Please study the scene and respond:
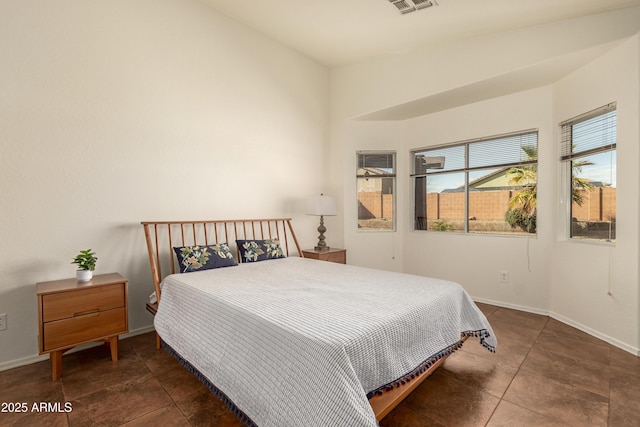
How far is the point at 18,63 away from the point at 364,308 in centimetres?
292

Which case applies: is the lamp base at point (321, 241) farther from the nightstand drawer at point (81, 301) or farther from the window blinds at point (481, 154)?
the nightstand drawer at point (81, 301)

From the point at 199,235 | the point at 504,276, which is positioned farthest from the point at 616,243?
the point at 199,235

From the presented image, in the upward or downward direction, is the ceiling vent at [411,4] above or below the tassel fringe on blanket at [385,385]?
above

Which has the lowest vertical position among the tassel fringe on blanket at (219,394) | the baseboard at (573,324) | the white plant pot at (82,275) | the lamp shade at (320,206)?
the baseboard at (573,324)

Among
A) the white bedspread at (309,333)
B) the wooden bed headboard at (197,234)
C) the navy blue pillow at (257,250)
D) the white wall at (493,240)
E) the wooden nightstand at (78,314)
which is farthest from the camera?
the white wall at (493,240)

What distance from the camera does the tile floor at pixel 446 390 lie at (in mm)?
1669

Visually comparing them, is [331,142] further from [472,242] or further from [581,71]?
[581,71]

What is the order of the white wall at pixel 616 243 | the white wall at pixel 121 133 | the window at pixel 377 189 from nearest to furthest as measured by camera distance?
the white wall at pixel 121 133
the white wall at pixel 616 243
the window at pixel 377 189

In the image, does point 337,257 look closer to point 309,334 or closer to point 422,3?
point 309,334

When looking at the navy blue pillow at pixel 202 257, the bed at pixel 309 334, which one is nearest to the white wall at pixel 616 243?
the bed at pixel 309 334

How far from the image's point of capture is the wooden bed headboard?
2.85m

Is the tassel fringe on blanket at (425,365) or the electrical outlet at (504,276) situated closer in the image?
the tassel fringe on blanket at (425,365)

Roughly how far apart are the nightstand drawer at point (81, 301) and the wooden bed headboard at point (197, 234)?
304mm

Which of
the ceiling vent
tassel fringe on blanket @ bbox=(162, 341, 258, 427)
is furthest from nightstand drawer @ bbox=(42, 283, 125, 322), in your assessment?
the ceiling vent
